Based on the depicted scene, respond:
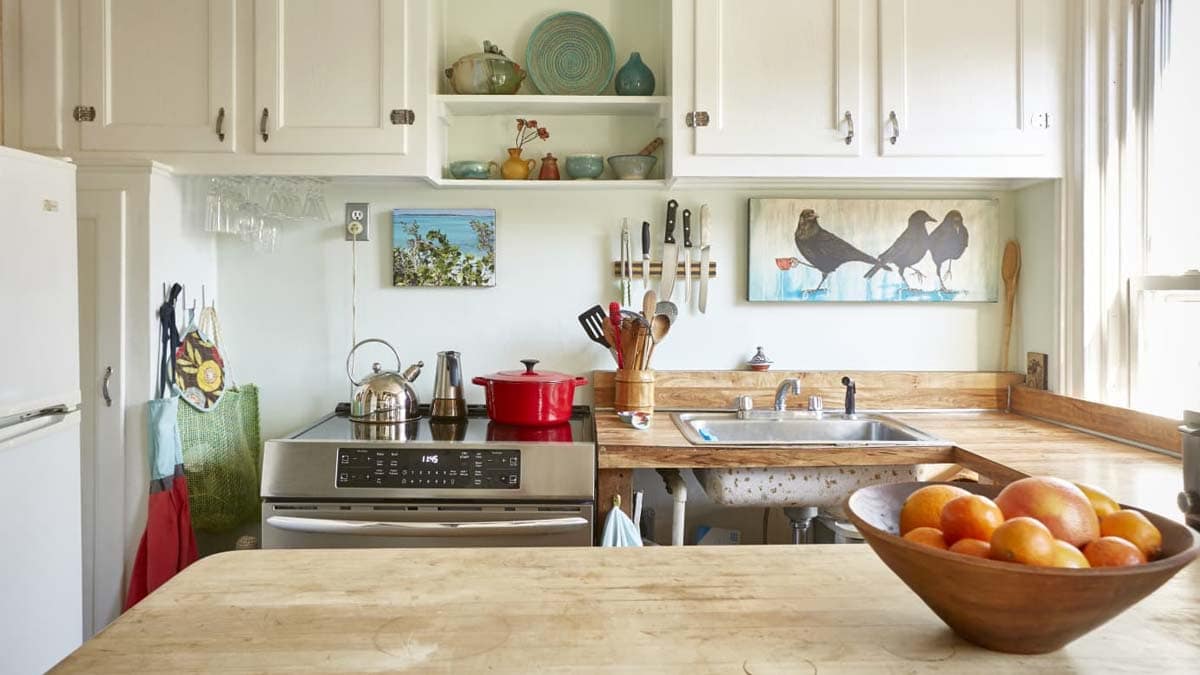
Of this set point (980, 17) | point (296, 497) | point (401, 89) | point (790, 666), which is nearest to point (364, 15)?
point (401, 89)

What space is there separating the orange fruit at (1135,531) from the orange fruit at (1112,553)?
0.7 inches

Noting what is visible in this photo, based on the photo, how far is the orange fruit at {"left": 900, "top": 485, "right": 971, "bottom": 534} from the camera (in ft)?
2.51

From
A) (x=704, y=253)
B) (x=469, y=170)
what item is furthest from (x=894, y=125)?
(x=469, y=170)

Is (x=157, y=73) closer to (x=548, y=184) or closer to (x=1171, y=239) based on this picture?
(x=548, y=184)

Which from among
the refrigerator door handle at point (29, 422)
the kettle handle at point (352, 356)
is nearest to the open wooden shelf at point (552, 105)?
the kettle handle at point (352, 356)

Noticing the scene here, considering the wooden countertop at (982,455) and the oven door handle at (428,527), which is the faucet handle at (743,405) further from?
the oven door handle at (428,527)

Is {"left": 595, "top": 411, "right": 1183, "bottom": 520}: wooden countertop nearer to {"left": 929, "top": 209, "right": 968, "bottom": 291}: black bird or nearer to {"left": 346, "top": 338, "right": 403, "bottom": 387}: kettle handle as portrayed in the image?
{"left": 929, "top": 209, "right": 968, "bottom": 291}: black bird

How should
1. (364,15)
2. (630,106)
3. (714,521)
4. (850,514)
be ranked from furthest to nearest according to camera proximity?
(714,521)
(630,106)
(364,15)
(850,514)

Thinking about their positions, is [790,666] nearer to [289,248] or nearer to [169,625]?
[169,625]

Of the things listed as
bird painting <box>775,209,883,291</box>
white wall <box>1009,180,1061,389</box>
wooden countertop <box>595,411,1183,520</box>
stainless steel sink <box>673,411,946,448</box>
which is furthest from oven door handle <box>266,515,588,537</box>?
white wall <box>1009,180,1061,389</box>

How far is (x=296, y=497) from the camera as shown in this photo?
200 centimetres

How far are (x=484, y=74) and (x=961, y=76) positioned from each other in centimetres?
142

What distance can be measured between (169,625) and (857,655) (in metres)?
0.68

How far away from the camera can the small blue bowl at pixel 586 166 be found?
2475 millimetres
